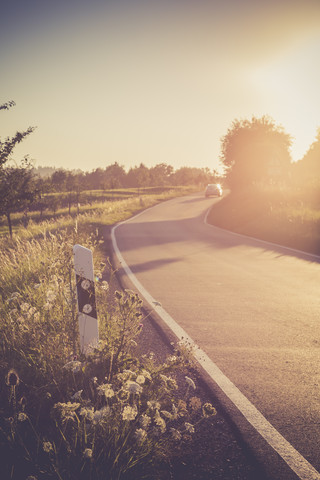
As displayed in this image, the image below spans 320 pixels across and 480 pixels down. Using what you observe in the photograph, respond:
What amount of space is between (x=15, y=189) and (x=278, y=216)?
1202 cm

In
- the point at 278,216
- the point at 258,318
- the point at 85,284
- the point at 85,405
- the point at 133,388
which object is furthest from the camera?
the point at 278,216

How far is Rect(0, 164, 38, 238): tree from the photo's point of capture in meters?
15.8

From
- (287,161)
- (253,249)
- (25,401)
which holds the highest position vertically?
(287,161)

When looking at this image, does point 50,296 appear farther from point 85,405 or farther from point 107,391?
point 107,391

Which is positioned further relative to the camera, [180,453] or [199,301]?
[199,301]

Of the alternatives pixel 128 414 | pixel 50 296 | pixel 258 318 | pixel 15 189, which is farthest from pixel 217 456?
pixel 15 189

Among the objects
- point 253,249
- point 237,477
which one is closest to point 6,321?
point 237,477

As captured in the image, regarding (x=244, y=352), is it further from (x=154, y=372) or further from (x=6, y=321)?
(x=6, y=321)

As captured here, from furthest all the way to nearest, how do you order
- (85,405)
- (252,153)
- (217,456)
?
1. (252,153)
2. (85,405)
3. (217,456)

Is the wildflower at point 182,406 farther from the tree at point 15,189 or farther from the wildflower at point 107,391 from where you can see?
the tree at point 15,189

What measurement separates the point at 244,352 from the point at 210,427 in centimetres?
148

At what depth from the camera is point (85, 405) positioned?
2.59m

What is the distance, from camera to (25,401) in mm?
2859

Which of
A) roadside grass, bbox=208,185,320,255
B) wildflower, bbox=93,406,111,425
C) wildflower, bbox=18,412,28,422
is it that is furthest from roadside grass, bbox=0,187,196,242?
wildflower, bbox=93,406,111,425
